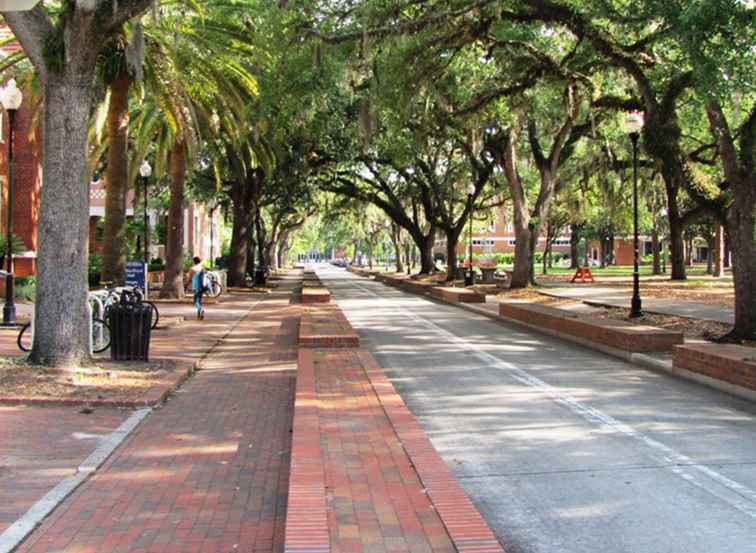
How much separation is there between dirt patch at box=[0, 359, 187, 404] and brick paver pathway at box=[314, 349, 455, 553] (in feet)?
8.12

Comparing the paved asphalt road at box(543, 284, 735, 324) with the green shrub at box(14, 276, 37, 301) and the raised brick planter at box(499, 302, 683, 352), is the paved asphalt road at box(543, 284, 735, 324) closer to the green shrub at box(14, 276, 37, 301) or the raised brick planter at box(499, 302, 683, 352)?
the raised brick planter at box(499, 302, 683, 352)

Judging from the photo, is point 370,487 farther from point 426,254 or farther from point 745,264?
point 426,254

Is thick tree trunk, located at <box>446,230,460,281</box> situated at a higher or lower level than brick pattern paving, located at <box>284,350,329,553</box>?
higher

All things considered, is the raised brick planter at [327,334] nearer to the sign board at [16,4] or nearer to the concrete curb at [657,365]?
the concrete curb at [657,365]

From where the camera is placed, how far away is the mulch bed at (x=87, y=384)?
8852mm

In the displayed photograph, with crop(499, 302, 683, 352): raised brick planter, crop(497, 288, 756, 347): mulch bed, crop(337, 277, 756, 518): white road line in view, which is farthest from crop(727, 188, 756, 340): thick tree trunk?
crop(337, 277, 756, 518): white road line

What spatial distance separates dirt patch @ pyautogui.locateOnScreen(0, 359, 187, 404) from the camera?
29.3 feet

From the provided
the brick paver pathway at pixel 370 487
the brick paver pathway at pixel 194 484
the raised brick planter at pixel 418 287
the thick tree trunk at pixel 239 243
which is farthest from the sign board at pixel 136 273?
the brick paver pathway at pixel 370 487

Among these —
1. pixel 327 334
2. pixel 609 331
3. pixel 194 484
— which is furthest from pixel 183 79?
pixel 194 484

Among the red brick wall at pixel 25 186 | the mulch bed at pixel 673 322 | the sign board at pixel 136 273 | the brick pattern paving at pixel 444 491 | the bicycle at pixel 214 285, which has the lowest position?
the brick pattern paving at pixel 444 491

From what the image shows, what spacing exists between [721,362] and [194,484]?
720cm

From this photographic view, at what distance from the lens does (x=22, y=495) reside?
565cm

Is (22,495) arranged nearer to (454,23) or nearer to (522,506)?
(522,506)

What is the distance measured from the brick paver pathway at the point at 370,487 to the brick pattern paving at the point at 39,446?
2.14 metres
